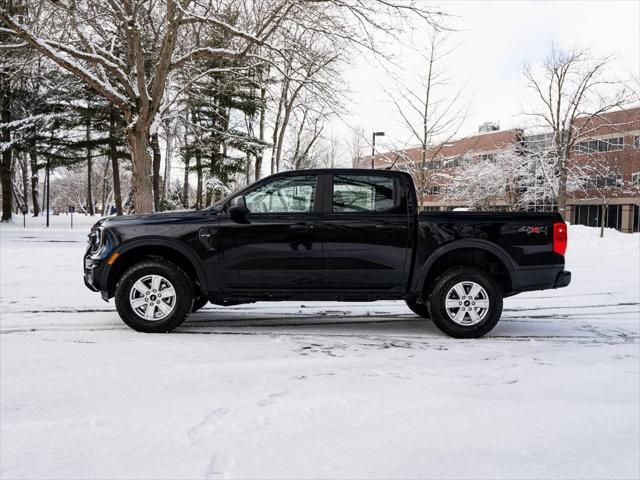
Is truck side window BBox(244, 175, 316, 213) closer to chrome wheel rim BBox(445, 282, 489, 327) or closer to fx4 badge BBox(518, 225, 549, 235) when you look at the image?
chrome wheel rim BBox(445, 282, 489, 327)

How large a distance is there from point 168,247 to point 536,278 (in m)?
4.17

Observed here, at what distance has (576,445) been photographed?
3.01 meters

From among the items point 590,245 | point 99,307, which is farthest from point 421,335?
point 590,245

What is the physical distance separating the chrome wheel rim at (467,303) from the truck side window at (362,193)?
3.95 feet

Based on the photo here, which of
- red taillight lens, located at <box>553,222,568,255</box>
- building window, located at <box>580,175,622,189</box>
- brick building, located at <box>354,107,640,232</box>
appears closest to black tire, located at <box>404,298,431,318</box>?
red taillight lens, located at <box>553,222,568,255</box>

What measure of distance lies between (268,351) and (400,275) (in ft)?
5.75

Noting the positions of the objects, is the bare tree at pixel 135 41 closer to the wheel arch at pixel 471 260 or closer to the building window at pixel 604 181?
the wheel arch at pixel 471 260

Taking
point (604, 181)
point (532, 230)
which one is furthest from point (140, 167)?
point (604, 181)

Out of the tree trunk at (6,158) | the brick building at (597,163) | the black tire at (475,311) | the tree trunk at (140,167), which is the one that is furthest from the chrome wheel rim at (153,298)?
the tree trunk at (6,158)

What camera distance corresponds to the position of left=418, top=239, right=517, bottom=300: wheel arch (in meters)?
5.79

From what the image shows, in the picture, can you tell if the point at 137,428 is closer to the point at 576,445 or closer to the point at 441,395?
the point at 441,395

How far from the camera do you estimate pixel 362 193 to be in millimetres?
5961

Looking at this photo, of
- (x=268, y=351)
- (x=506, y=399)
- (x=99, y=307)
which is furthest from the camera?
(x=99, y=307)

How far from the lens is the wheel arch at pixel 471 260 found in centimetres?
579
